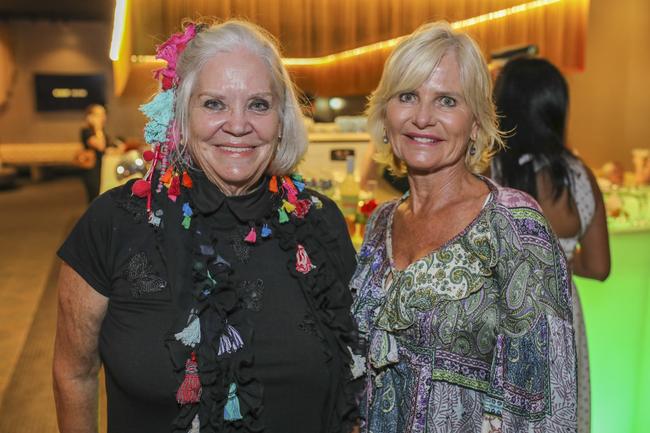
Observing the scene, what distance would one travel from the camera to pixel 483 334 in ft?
4.74

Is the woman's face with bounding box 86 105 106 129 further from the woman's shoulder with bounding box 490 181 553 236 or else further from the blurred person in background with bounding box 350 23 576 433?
the woman's shoulder with bounding box 490 181 553 236

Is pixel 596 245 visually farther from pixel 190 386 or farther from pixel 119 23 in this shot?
pixel 119 23

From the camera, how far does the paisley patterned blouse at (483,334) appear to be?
4.56 feet

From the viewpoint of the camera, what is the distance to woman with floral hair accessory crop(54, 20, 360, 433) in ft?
4.52

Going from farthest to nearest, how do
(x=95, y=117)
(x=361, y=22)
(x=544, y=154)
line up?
1. (x=95, y=117)
2. (x=361, y=22)
3. (x=544, y=154)

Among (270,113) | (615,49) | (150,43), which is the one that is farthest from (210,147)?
(615,49)

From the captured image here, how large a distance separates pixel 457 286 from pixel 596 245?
3.38 feet

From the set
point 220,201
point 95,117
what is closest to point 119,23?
point 95,117

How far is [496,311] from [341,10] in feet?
13.5

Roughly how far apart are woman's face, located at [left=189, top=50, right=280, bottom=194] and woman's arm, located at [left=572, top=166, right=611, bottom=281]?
1.27 meters

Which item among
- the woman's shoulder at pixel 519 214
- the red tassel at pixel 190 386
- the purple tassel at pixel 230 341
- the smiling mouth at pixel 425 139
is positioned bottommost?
the red tassel at pixel 190 386

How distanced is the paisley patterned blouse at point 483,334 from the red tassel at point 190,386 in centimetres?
44

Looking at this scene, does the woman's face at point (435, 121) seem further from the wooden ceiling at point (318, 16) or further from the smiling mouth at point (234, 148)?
the wooden ceiling at point (318, 16)

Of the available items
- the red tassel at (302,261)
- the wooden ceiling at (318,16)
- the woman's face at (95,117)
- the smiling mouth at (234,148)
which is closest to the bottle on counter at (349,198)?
the red tassel at (302,261)
